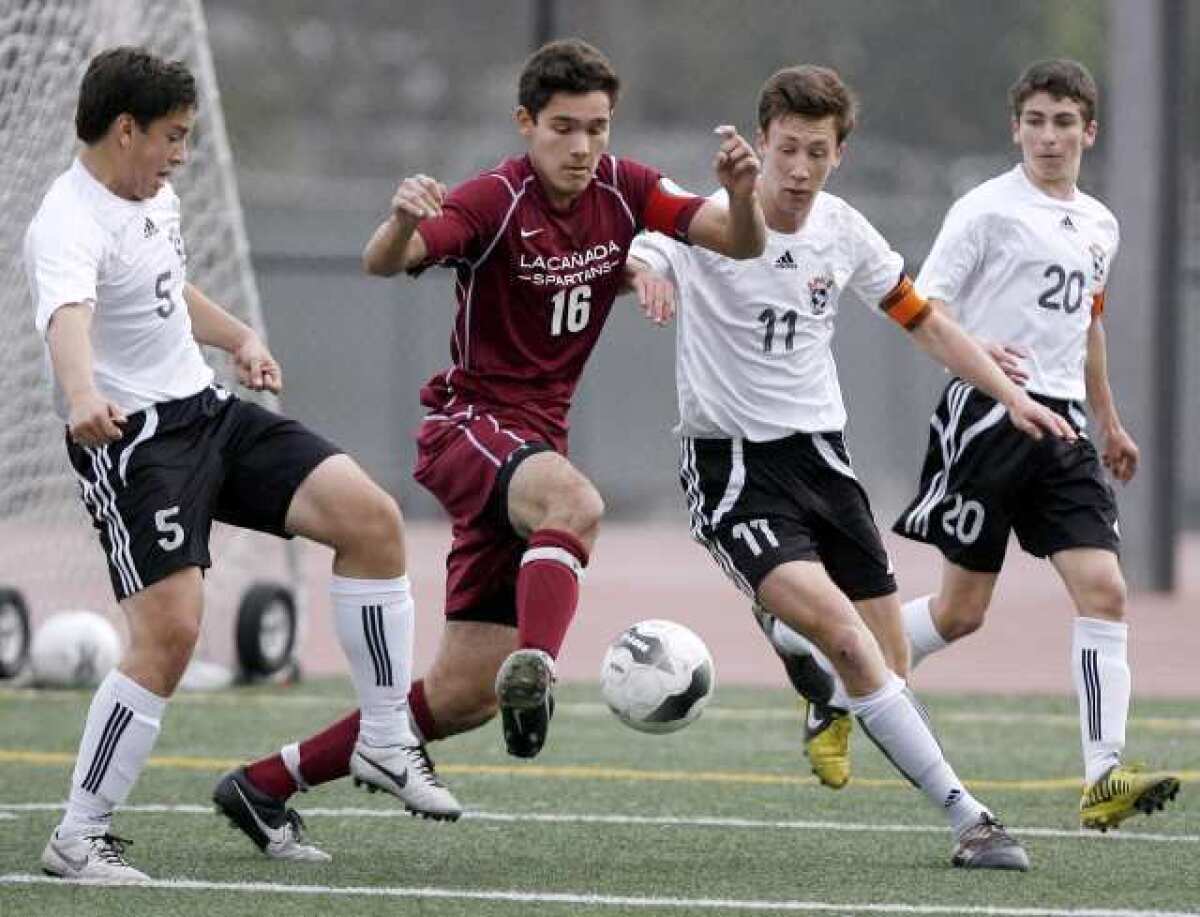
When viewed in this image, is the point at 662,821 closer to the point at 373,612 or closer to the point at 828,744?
the point at 828,744

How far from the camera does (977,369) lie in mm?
6793

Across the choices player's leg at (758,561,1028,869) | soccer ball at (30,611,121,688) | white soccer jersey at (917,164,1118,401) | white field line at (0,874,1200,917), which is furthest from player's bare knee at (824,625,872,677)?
soccer ball at (30,611,121,688)

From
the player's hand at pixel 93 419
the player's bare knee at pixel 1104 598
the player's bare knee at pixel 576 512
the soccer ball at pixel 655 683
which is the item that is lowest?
the soccer ball at pixel 655 683

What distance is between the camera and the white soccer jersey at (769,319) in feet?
22.5

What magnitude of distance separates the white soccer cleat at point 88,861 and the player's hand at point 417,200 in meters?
1.65

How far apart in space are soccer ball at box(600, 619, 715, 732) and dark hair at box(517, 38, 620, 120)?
4.57 ft

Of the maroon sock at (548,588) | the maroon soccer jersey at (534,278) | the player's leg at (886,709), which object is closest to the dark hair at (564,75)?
the maroon soccer jersey at (534,278)

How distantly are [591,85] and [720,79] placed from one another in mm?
20900

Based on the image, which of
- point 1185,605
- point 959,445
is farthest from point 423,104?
point 959,445

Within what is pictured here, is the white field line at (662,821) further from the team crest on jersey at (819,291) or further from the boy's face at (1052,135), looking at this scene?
the boy's face at (1052,135)

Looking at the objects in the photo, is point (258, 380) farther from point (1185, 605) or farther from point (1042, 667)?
point (1185, 605)

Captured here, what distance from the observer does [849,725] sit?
298 inches

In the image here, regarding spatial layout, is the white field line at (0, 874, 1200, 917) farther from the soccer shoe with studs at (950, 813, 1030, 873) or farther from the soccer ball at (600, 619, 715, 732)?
the soccer ball at (600, 619, 715, 732)

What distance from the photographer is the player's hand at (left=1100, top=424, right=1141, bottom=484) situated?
7738mm
